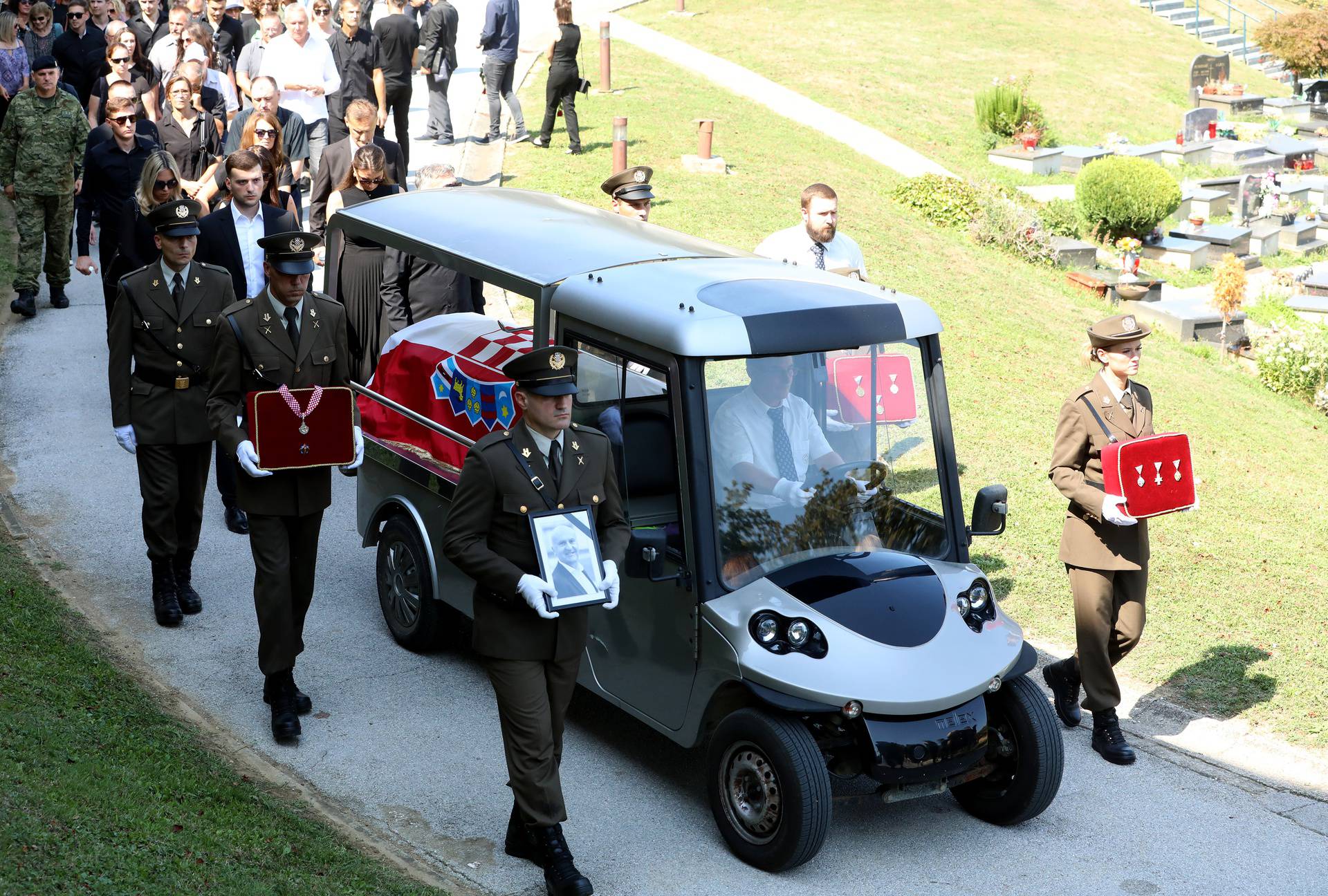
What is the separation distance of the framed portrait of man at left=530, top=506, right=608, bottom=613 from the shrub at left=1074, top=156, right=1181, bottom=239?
1958 centimetres

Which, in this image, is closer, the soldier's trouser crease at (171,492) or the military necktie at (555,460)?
the military necktie at (555,460)

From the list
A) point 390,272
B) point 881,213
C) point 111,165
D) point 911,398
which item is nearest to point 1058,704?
point 911,398

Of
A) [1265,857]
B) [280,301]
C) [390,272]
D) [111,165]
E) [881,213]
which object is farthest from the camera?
[881,213]

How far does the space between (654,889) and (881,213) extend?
16134 millimetres

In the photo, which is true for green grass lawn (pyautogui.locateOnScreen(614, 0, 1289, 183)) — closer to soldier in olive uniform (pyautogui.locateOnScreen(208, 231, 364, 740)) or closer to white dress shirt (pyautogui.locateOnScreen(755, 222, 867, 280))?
white dress shirt (pyautogui.locateOnScreen(755, 222, 867, 280))

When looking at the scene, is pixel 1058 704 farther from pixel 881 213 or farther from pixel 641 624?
pixel 881 213

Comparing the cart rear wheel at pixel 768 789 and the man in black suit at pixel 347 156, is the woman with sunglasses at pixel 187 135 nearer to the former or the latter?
the man in black suit at pixel 347 156

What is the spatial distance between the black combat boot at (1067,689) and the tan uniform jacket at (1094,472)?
65 centimetres

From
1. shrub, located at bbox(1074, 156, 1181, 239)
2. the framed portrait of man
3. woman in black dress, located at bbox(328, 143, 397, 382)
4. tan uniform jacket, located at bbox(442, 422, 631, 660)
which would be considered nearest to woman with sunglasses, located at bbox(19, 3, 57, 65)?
woman in black dress, located at bbox(328, 143, 397, 382)

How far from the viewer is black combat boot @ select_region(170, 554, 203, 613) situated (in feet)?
25.1

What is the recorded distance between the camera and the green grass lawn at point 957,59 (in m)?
30.5

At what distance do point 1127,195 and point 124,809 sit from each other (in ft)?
67.7

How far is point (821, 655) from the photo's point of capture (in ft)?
17.9

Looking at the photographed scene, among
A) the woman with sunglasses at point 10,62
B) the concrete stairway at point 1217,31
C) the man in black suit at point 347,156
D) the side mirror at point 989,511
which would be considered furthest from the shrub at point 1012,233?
the concrete stairway at point 1217,31
